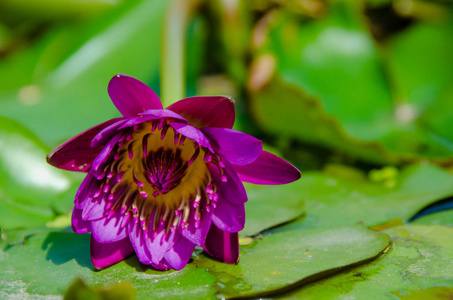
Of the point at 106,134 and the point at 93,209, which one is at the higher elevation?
the point at 106,134

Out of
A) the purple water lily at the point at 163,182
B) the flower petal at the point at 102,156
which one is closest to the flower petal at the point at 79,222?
the purple water lily at the point at 163,182

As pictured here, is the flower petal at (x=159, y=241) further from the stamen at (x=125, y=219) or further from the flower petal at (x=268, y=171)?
the flower petal at (x=268, y=171)

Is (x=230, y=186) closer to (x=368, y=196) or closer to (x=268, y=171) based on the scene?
(x=268, y=171)

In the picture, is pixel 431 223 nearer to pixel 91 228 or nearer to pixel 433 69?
pixel 91 228

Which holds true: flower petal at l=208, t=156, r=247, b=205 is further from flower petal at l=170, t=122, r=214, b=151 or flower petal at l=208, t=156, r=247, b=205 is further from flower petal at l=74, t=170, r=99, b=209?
flower petal at l=74, t=170, r=99, b=209

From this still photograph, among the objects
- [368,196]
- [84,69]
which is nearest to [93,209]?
[368,196]
